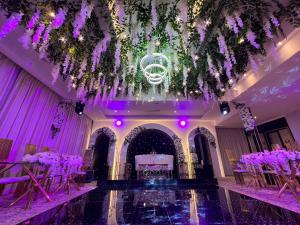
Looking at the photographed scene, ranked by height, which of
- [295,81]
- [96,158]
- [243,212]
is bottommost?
[243,212]

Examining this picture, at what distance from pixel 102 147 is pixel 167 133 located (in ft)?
12.7

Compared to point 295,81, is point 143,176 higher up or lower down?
lower down

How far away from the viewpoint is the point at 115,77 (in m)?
5.30

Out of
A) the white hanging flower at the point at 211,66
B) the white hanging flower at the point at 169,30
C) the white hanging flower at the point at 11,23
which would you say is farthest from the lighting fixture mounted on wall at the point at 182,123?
the white hanging flower at the point at 11,23

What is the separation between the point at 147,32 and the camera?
3.76 metres

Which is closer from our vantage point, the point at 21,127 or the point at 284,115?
the point at 21,127

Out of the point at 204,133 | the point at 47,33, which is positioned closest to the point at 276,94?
the point at 204,133

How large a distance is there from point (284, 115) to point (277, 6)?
706 centimetres

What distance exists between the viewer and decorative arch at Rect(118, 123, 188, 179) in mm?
8180

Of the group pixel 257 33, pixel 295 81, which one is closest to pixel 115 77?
pixel 257 33

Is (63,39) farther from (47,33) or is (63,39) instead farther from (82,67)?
(82,67)

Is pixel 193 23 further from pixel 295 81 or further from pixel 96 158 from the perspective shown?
pixel 96 158

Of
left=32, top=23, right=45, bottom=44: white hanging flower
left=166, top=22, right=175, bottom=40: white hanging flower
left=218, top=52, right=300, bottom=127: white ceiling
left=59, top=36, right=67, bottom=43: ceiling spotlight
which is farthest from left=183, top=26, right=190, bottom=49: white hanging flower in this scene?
left=32, top=23, right=45, bottom=44: white hanging flower

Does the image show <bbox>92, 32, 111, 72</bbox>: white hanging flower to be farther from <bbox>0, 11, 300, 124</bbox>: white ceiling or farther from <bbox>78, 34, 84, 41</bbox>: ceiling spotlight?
<bbox>0, 11, 300, 124</bbox>: white ceiling
